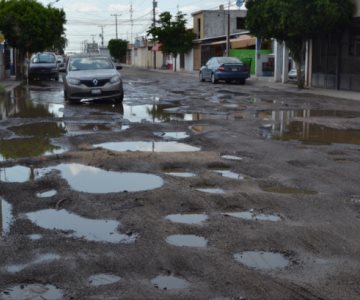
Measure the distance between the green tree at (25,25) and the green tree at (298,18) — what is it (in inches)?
551

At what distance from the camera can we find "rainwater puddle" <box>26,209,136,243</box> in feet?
18.3

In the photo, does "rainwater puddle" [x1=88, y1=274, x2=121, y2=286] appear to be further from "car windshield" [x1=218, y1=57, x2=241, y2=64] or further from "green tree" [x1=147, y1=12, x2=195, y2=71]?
"green tree" [x1=147, y1=12, x2=195, y2=71]

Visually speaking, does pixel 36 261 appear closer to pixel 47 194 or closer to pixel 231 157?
pixel 47 194

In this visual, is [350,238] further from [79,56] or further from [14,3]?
[14,3]

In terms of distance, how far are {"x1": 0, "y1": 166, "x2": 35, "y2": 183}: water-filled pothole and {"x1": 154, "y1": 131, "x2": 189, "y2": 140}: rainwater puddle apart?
12.2 feet

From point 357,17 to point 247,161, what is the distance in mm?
18585

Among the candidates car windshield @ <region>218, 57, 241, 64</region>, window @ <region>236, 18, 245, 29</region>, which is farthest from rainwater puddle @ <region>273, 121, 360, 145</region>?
window @ <region>236, 18, 245, 29</region>

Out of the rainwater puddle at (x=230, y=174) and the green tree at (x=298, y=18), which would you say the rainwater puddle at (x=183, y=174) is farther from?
the green tree at (x=298, y=18)

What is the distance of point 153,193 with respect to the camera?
7.16 meters

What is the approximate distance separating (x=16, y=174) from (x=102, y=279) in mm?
4268

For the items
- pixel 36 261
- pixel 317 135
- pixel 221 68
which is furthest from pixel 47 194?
pixel 221 68

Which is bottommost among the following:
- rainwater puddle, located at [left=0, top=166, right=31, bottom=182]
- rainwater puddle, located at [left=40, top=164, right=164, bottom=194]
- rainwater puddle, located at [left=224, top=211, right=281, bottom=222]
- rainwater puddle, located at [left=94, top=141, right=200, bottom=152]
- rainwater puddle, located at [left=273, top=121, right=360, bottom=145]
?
rainwater puddle, located at [left=224, top=211, right=281, bottom=222]

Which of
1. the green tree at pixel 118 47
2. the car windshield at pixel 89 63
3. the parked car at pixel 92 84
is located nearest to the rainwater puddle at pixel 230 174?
the parked car at pixel 92 84

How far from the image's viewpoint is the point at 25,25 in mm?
35125
